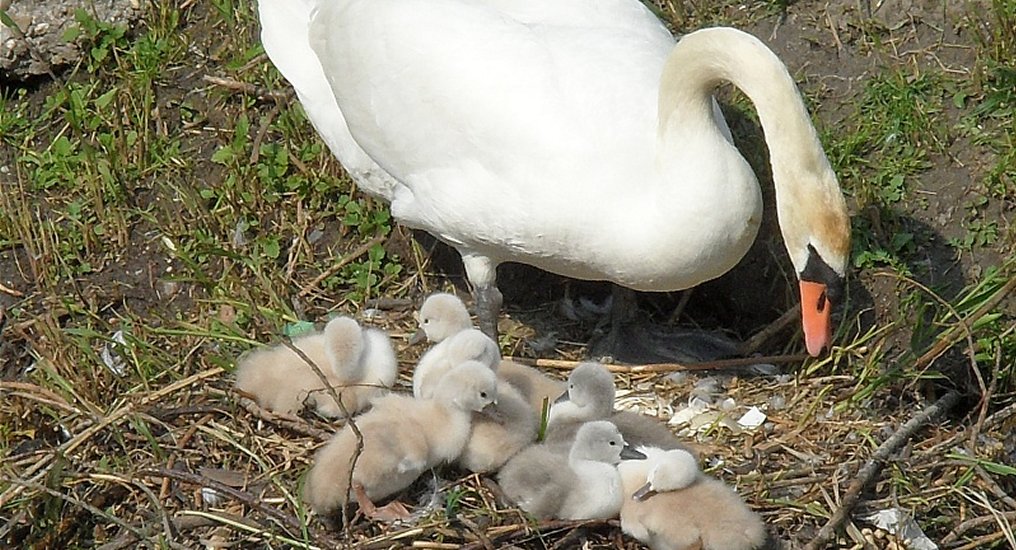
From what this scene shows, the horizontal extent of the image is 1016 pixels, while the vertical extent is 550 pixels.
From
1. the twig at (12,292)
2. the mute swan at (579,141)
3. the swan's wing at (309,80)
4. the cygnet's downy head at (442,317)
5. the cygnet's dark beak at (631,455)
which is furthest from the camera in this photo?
the twig at (12,292)

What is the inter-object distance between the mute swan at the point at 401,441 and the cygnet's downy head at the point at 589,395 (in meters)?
0.30

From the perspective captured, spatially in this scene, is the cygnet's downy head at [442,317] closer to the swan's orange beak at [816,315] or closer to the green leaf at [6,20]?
the swan's orange beak at [816,315]

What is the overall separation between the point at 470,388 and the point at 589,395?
41cm

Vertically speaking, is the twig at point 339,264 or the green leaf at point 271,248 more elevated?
the green leaf at point 271,248

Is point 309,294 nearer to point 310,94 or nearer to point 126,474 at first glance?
point 310,94

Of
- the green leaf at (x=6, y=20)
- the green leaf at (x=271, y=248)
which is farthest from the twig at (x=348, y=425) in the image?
the green leaf at (x=6, y=20)

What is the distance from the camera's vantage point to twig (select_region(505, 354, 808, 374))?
5500 millimetres

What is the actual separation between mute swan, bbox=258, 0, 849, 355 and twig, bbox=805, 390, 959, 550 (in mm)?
387

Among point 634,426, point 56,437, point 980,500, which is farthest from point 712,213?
point 56,437

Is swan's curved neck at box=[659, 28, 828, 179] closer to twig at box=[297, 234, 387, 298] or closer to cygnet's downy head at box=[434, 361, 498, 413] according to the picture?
cygnet's downy head at box=[434, 361, 498, 413]

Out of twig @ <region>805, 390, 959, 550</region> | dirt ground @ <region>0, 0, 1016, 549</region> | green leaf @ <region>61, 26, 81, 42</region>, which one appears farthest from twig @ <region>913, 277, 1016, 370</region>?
green leaf @ <region>61, 26, 81, 42</region>

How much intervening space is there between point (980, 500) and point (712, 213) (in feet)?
3.99

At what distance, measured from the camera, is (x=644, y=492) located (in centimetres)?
450

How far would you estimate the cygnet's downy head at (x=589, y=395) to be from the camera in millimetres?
4824
